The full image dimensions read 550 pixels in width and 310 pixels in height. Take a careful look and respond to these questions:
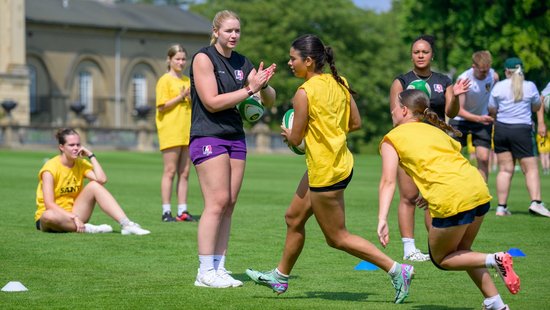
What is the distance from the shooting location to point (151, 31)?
298 ft

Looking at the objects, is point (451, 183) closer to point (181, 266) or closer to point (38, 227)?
point (181, 266)

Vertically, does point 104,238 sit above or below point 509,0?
below

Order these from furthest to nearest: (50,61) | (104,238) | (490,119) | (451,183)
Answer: (50,61) < (490,119) < (104,238) < (451,183)

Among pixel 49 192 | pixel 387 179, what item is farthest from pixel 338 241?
pixel 49 192

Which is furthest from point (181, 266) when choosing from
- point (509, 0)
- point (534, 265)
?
point (509, 0)

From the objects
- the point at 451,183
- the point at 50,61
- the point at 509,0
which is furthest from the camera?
the point at 50,61

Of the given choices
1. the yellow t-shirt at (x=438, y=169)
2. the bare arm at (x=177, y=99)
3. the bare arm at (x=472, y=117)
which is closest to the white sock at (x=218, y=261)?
the yellow t-shirt at (x=438, y=169)

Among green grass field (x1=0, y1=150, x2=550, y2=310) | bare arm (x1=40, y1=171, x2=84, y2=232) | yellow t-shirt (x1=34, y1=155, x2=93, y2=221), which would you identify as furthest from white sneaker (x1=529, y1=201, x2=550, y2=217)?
bare arm (x1=40, y1=171, x2=84, y2=232)

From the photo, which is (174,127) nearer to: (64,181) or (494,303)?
(64,181)

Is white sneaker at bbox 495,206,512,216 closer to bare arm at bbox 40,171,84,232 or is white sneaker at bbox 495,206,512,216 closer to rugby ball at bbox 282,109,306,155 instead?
bare arm at bbox 40,171,84,232

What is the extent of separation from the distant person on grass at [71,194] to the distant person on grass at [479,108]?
4.73 meters

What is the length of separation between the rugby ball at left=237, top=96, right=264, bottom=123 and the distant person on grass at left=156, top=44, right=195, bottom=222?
571 cm

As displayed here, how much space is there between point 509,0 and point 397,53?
44.6m

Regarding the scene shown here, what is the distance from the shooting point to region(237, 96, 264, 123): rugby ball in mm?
10109
